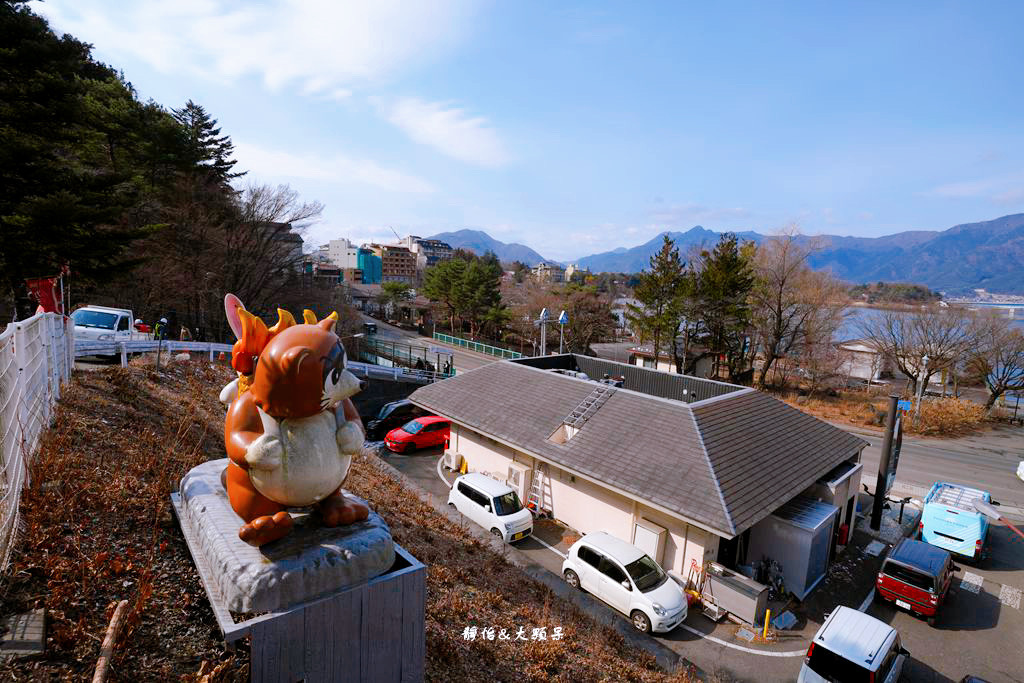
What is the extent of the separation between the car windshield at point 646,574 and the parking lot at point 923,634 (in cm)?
92

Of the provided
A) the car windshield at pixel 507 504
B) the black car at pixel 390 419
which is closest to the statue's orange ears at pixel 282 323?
the car windshield at pixel 507 504

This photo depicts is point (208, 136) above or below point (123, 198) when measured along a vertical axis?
above

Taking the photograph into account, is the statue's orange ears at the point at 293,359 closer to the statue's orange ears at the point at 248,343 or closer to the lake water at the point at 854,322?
the statue's orange ears at the point at 248,343

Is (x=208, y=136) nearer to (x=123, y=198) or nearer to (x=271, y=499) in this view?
(x=123, y=198)

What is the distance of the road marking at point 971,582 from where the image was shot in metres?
12.4

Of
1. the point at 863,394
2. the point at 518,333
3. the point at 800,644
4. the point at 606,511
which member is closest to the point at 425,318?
the point at 518,333

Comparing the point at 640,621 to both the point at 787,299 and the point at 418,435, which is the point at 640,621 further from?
the point at 787,299

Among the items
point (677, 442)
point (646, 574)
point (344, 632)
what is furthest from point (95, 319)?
point (677, 442)

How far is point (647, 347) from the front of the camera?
41.7m

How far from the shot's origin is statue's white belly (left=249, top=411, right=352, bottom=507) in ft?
15.3

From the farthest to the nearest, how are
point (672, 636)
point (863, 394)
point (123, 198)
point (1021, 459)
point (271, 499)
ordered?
1. point (863, 394)
2. point (1021, 459)
3. point (123, 198)
4. point (672, 636)
5. point (271, 499)

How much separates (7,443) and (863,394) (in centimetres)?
4650

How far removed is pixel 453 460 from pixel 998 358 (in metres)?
37.8

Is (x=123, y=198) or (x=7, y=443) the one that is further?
(x=123, y=198)
